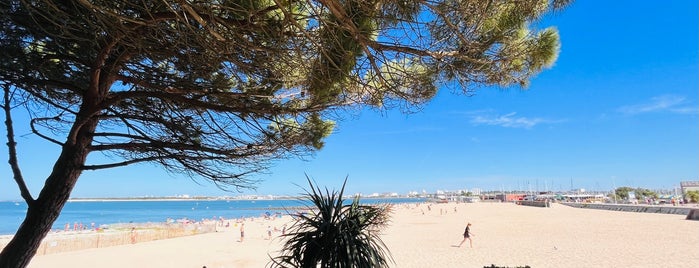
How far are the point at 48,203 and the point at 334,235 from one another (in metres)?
1.94

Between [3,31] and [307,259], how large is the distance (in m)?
2.50

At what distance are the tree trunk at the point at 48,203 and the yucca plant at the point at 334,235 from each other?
5.06 feet

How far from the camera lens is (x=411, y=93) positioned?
361 cm

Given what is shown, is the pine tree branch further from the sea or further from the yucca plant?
the sea

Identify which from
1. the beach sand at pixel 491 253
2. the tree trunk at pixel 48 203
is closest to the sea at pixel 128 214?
the beach sand at pixel 491 253

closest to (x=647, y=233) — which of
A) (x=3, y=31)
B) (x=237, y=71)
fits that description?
(x=237, y=71)

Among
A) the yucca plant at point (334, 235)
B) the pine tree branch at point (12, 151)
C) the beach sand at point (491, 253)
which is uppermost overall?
the pine tree branch at point (12, 151)

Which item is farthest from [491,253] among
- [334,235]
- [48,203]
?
[48,203]

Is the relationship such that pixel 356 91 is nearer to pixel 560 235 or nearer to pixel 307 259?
pixel 307 259

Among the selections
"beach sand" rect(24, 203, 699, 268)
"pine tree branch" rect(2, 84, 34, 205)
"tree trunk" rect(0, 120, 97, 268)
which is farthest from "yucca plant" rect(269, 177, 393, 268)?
"beach sand" rect(24, 203, 699, 268)

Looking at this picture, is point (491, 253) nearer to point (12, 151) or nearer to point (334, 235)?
point (334, 235)

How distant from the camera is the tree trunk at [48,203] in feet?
8.34

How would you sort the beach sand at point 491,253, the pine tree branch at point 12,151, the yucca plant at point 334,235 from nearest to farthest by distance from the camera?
the pine tree branch at point 12,151 < the yucca plant at point 334,235 < the beach sand at point 491,253

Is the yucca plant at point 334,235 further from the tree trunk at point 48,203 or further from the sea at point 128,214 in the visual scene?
the sea at point 128,214
